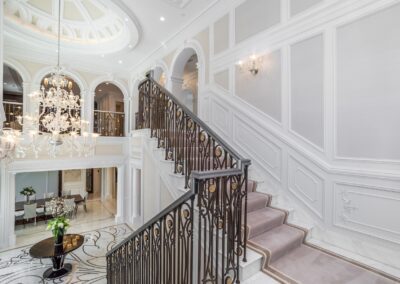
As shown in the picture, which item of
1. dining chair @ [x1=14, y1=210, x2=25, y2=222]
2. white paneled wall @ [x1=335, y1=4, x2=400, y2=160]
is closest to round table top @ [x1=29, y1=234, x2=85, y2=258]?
dining chair @ [x1=14, y1=210, x2=25, y2=222]

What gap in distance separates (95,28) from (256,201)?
7606mm

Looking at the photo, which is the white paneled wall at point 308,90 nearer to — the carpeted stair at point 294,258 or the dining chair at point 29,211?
the carpeted stair at point 294,258

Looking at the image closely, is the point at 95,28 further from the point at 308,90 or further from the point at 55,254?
the point at 308,90

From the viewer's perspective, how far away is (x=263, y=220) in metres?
2.74

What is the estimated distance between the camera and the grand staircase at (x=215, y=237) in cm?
194

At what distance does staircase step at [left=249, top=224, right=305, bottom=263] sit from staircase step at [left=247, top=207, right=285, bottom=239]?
57 mm

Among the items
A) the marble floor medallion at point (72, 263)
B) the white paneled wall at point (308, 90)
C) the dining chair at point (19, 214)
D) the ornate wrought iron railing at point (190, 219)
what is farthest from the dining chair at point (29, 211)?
the white paneled wall at point (308, 90)

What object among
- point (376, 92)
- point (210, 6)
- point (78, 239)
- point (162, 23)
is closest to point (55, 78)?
point (162, 23)

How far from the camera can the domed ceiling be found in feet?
19.2

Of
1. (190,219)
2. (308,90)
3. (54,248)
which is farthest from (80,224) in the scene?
(308,90)

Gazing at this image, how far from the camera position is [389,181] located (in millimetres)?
2355

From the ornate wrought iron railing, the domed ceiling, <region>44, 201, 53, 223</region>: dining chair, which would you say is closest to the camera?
the ornate wrought iron railing

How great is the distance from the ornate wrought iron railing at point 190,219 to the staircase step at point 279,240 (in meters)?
0.27

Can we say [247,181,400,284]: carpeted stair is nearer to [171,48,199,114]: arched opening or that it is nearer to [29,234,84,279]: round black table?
[171,48,199,114]: arched opening
